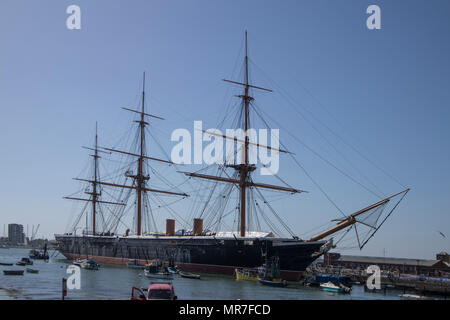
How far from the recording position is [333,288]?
48094mm

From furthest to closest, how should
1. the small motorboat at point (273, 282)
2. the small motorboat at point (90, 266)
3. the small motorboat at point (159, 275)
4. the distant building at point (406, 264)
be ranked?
the distant building at point (406, 264) < the small motorboat at point (90, 266) < the small motorboat at point (159, 275) < the small motorboat at point (273, 282)

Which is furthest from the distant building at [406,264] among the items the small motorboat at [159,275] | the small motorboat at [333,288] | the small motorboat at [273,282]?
the small motorboat at [159,275]

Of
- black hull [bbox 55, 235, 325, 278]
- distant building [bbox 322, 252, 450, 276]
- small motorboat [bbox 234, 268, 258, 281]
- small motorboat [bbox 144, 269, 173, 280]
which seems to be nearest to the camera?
small motorboat [bbox 234, 268, 258, 281]

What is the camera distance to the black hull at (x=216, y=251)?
53125 mm

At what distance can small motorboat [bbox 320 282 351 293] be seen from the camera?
47781 millimetres

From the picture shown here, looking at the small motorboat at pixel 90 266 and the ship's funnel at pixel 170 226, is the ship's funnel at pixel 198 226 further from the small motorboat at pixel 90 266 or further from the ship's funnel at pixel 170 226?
the small motorboat at pixel 90 266

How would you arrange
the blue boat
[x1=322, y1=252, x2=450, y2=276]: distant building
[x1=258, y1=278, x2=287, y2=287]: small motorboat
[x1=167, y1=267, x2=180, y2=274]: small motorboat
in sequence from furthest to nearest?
[x1=322, y1=252, x2=450, y2=276]: distant building → [x1=167, y1=267, x2=180, y2=274]: small motorboat → the blue boat → [x1=258, y1=278, x2=287, y2=287]: small motorboat

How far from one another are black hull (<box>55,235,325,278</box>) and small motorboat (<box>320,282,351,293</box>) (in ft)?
14.4

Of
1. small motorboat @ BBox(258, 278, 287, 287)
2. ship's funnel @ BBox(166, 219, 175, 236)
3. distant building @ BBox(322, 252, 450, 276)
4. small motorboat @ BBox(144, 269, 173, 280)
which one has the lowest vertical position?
distant building @ BBox(322, 252, 450, 276)

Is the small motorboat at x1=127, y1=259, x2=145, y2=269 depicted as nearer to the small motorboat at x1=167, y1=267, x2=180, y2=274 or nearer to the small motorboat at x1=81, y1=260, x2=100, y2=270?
the small motorboat at x1=81, y1=260, x2=100, y2=270

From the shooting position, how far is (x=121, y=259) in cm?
7919

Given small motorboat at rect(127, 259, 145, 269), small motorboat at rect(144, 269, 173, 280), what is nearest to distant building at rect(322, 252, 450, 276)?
small motorboat at rect(127, 259, 145, 269)

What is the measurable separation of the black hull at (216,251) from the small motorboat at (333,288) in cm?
440
